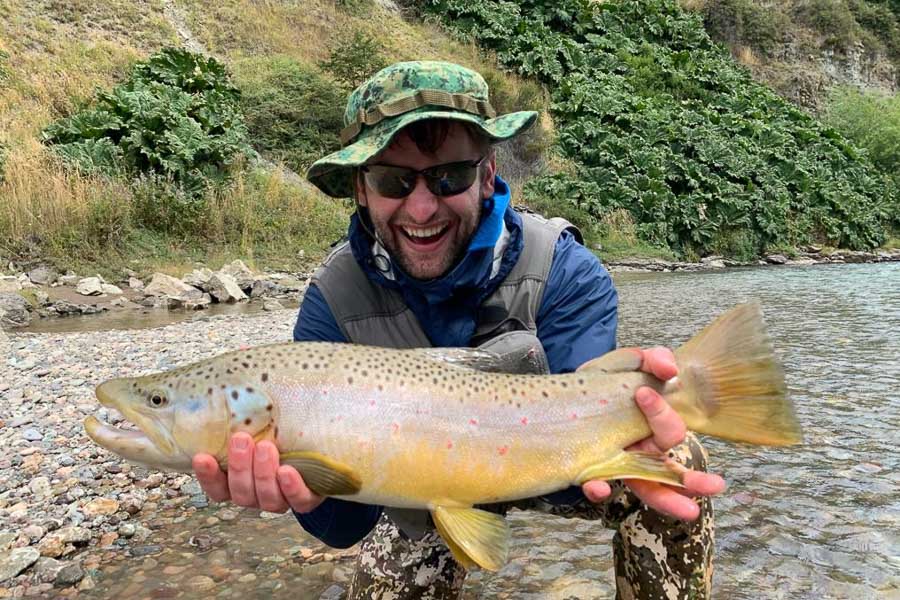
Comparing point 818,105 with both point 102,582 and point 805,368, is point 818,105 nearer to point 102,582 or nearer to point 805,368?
point 805,368

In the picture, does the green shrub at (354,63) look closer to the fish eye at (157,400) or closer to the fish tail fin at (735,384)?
the fish eye at (157,400)

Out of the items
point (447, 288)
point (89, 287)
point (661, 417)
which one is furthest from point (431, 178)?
point (89, 287)

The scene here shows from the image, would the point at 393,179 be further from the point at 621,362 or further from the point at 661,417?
the point at 661,417

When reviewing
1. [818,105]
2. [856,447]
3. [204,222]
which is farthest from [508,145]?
[818,105]

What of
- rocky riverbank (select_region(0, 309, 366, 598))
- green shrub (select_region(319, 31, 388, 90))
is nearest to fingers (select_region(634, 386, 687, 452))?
rocky riverbank (select_region(0, 309, 366, 598))

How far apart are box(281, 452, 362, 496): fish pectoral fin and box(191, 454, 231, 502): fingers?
20 centimetres

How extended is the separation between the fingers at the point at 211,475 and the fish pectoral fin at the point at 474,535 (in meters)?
0.64

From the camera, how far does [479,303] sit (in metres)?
2.51

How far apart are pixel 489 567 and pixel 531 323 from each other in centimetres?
96

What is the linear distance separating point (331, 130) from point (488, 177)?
16.8 meters

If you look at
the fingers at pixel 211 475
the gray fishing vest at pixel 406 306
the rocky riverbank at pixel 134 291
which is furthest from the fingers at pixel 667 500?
the rocky riverbank at pixel 134 291

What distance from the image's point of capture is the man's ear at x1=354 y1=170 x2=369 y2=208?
8.44 ft

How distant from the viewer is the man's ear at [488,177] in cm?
254

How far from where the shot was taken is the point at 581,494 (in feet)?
7.81
